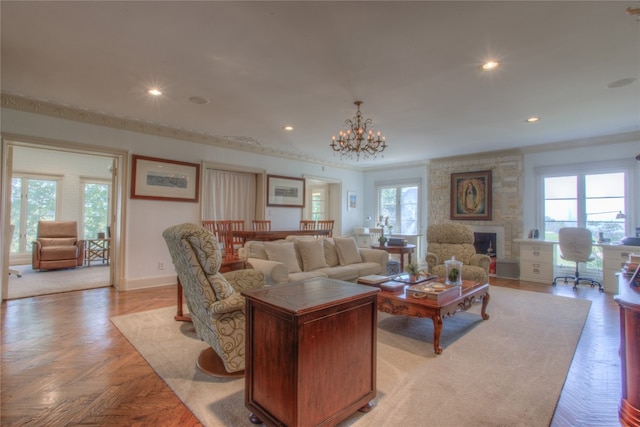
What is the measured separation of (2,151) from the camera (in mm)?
3699

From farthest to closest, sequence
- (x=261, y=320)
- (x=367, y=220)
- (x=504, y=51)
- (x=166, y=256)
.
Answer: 1. (x=367, y=220)
2. (x=166, y=256)
3. (x=504, y=51)
4. (x=261, y=320)

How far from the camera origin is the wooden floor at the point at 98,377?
69.5 inches

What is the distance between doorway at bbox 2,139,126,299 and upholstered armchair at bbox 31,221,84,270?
0.15 metres

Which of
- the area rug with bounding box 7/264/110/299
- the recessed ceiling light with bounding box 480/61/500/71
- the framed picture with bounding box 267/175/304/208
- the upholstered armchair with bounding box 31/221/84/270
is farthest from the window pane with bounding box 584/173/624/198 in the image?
the upholstered armchair with bounding box 31/221/84/270

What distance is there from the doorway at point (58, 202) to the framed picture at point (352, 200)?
5183mm

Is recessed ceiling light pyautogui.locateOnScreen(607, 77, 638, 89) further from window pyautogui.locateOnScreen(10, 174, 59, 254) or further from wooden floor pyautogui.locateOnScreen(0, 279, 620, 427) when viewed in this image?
window pyautogui.locateOnScreen(10, 174, 59, 254)

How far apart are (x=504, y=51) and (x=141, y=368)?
380 cm

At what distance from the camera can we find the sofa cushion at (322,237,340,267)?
14.5ft

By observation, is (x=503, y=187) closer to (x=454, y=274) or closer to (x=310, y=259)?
(x=454, y=274)

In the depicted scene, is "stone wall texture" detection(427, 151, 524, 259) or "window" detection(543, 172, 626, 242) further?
"stone wall texture" detection(427, 151, 524, 259)

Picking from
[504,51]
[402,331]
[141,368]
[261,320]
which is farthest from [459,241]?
[141,368]

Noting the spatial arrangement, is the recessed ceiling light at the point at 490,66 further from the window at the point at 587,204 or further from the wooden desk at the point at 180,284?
the window at the point at 587,204

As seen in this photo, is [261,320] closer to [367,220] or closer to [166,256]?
[166,256]

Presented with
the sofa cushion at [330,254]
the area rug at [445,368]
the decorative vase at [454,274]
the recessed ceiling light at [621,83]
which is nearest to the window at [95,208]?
the area rug at [445,368]
